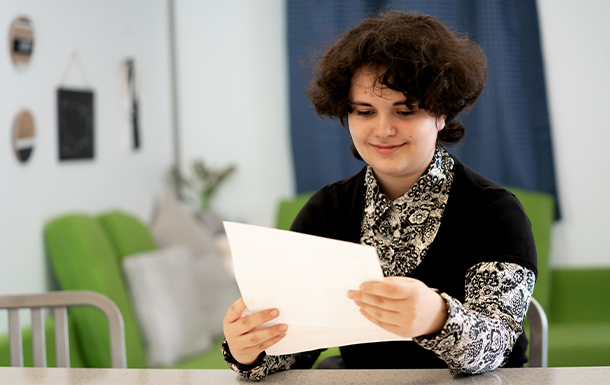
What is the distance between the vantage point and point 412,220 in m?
1.06

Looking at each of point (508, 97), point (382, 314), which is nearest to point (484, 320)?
point (382, 314)

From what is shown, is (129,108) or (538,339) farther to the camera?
(129,108)

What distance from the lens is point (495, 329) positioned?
2.65 feet

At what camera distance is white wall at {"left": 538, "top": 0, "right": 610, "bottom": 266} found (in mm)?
2781

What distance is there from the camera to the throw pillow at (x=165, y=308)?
2152 millimetres

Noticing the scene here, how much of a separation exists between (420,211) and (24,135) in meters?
1.48

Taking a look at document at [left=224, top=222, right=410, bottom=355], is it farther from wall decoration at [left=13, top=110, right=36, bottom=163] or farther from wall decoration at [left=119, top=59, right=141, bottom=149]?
wall decoration at [left=119, top=59, right=141, bottom=149]

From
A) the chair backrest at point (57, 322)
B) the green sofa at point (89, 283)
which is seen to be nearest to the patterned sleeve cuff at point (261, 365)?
the chair backrest at point (57, 322)

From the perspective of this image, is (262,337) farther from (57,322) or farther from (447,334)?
(57,322)

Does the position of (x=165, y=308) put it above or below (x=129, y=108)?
below

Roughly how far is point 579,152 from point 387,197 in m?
2.07

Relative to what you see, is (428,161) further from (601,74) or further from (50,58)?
(601,74)

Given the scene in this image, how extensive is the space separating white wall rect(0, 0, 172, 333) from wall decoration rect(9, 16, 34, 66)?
26 mm

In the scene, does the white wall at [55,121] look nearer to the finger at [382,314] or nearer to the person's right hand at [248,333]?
the person's right hand at [248,333]
